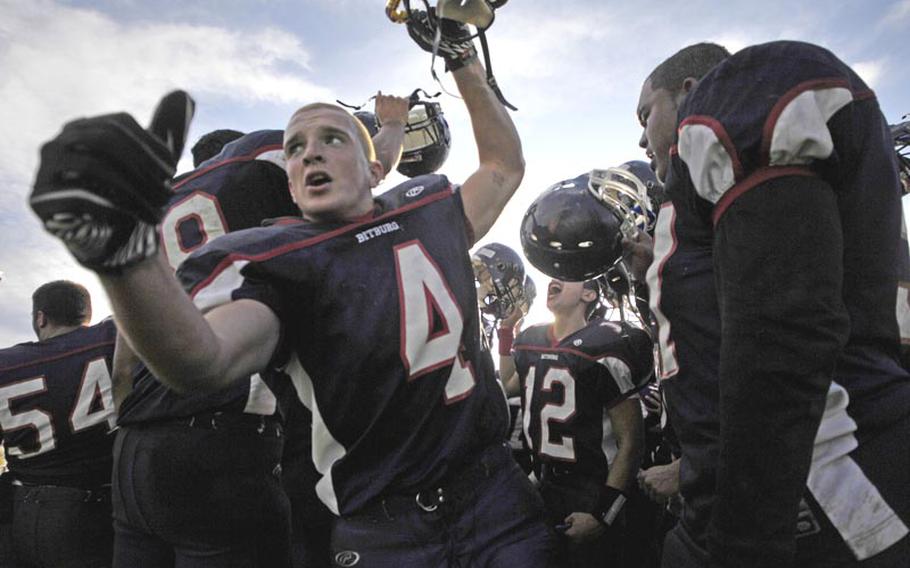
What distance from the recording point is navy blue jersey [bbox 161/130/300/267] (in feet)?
9.41

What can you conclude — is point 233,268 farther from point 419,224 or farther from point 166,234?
point 166,234

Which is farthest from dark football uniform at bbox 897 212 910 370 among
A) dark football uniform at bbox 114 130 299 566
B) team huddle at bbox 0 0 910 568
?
dark football uniform at bbox 114 130 299 566

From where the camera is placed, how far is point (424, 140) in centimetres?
378

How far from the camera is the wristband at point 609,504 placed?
3271 mm

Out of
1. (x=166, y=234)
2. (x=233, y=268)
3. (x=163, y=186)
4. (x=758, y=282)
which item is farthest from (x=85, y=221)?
(x=166, y=234)

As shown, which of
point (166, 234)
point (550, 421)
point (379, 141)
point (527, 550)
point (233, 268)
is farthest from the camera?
point (550, 421)

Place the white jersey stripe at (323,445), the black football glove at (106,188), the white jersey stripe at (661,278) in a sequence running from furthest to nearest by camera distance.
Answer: the white jersey stripe at (323,445)
the white jersey stripe at (661,278)
the black football glove at (106,188)

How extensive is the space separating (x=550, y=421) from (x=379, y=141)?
1922mm

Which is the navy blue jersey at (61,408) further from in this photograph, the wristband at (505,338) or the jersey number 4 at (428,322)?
the wristband at (505,338)

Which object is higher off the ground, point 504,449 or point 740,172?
point 740,172

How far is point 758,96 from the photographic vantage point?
129 centimetres

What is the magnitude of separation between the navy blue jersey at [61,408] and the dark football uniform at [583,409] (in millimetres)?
2657

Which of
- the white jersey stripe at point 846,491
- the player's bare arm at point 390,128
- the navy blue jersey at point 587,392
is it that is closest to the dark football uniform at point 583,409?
the navy blue jersey at point 587,392

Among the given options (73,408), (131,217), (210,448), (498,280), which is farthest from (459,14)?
(73,408)
